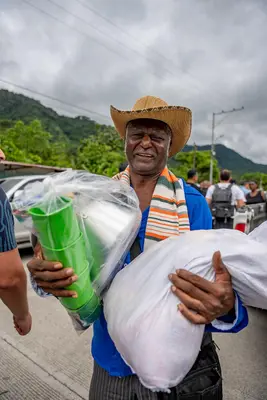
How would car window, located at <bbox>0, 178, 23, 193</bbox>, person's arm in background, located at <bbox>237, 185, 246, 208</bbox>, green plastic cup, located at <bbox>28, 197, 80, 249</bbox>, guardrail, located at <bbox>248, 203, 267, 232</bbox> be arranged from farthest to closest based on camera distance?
guardrail, located at <bbox>248, 203, 267, 232</bbox>, car window, located at <bbox>0, 178, 23, 193</bbox>, person's arm in background, located at <bbox>237, 185, 246, 208</bbox>, green plastic cup, located at <bbox>28, 197, 80, 249</bbox>

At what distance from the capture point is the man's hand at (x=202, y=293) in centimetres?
106

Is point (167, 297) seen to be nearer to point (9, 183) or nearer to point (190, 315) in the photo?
point (190, 315)

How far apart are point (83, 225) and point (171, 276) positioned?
1.02 feet

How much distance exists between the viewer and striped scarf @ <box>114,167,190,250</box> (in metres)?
1.37

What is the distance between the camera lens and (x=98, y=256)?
1.13 m

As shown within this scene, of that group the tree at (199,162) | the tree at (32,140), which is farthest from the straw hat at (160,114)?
the tree at (199,162)

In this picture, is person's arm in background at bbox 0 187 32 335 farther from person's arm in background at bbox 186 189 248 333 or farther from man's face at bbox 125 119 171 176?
person's arm in background at bbox 186 189 248 333

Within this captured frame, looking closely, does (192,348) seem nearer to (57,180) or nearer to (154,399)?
(154,399)

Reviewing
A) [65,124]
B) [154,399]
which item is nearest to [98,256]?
[154,399]

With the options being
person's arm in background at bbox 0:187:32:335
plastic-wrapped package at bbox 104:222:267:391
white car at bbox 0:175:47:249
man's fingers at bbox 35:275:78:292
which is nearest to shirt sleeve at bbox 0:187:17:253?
person's arm in background at bbox 0:187:32:335

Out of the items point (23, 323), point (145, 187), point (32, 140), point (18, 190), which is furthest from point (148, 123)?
point (32, 140)

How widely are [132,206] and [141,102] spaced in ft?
1.87

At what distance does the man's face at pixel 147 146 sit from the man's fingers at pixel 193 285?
59 centimetres

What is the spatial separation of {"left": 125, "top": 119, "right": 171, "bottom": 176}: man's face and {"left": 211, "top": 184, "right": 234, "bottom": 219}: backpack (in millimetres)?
5208
